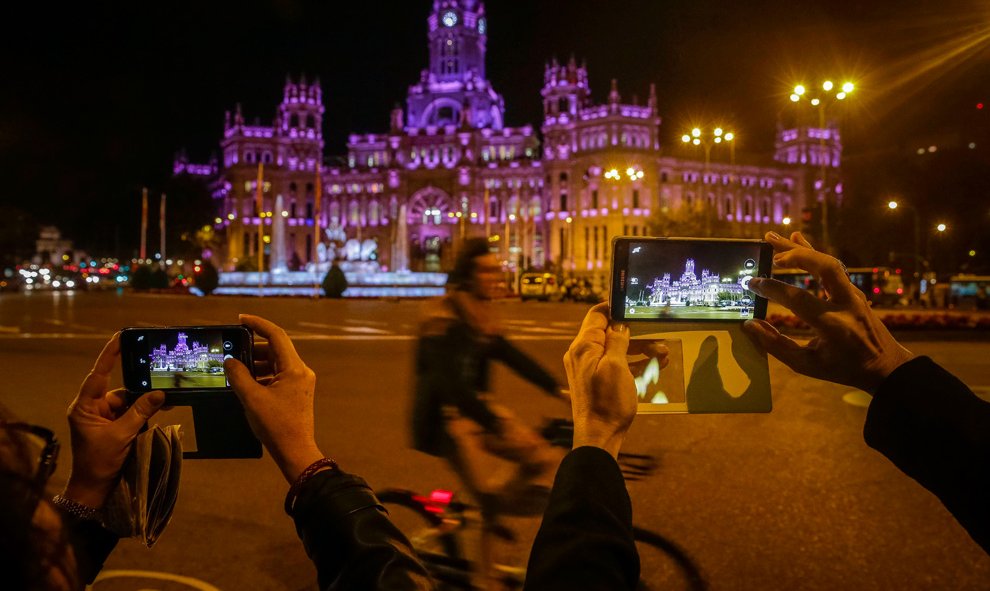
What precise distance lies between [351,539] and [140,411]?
1.97 ft

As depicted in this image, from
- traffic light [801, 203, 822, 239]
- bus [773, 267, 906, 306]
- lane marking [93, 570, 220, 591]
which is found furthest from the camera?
bus [773, 267, 906, 306]

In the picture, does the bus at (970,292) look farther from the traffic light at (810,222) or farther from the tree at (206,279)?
the tree at (206,279)

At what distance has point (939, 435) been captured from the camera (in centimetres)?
133

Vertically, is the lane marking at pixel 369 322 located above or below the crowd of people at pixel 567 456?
below

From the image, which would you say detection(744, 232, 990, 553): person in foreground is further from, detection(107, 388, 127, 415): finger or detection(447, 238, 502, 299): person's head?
detection(447, 238, 502, 299): person's head

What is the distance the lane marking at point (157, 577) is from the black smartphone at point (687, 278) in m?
3.05

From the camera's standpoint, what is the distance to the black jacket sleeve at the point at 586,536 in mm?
1152

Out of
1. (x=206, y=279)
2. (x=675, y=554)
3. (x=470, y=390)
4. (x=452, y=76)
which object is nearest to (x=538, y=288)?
(x=206, y=279)

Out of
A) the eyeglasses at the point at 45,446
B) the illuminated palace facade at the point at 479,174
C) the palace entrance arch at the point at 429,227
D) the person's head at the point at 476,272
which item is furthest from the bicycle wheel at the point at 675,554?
the palace entrance arch at the point at 429,227

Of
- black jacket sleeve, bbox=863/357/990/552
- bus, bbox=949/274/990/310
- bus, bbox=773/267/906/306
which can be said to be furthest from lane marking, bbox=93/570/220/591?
bus, bbox=949/274/990/310

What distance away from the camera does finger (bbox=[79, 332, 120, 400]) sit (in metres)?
1.57

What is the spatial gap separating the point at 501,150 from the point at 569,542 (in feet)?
313

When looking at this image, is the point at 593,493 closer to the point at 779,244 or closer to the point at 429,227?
the point at 779,244

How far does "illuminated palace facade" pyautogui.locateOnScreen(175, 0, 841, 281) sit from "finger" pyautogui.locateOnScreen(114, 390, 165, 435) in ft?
240
